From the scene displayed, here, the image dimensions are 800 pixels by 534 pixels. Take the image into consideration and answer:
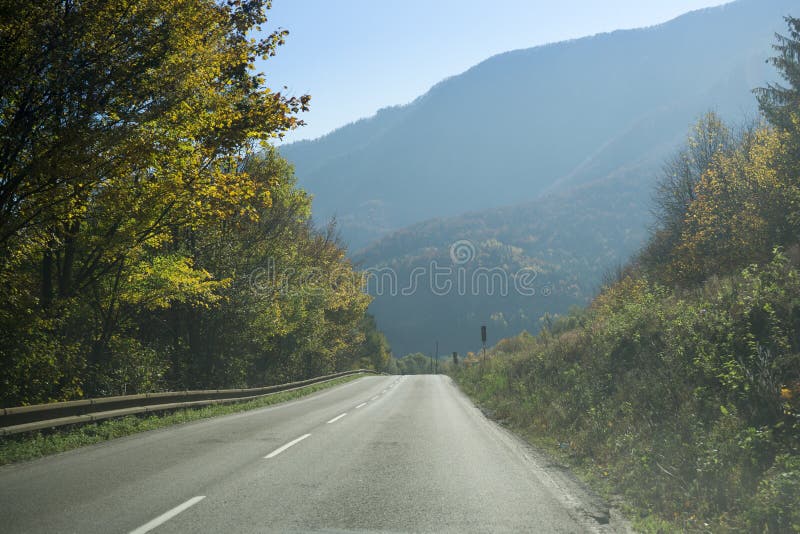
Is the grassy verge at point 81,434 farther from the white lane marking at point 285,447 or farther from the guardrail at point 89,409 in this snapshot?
the white lane marking at point 285,447

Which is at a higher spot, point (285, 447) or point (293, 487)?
point (293, 487)

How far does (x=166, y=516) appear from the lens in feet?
17.1

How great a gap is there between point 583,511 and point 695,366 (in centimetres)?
491

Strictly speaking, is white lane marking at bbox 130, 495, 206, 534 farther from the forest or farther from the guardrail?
the forest

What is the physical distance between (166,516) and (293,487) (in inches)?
65.0

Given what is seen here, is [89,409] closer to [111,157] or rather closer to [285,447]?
[285,447]

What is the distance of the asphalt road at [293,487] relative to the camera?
5.14 m

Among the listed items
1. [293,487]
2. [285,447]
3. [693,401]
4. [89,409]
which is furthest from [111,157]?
[693,401]

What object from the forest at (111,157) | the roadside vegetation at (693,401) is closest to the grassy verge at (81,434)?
the forest at (111,157)

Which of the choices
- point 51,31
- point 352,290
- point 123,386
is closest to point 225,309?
point 123,386

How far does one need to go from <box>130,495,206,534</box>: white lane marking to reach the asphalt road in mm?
10

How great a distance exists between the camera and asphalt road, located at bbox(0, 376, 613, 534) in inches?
202

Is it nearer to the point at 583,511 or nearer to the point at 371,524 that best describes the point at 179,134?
the point at 371,524

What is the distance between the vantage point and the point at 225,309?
24.3 meters
